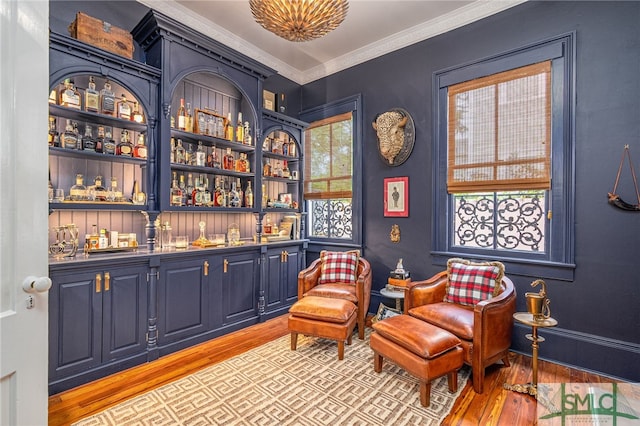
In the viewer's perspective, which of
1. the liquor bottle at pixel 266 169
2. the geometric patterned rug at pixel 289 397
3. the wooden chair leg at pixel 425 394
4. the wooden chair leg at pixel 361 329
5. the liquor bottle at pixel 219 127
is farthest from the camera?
the liquor bottle at pixel 266 169

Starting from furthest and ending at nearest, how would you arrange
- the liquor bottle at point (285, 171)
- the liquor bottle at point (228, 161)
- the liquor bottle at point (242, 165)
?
the liquor bottle at point (285, 171)
the liquor bottle at point (242, 165)
the liquor bottle at point (228, 161)

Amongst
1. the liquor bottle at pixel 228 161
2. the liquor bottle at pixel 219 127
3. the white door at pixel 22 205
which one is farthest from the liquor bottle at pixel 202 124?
the white door at pixel 22 205

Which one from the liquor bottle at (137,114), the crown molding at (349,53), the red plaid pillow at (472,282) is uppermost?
the crown molding at (349,53)

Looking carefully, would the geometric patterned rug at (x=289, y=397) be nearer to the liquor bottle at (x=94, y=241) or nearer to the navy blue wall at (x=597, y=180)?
the navy blue wall at (x=597, y=180)

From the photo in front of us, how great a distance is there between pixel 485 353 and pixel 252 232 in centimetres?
308

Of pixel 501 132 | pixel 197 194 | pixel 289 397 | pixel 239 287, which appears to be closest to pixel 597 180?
pixel 501 132

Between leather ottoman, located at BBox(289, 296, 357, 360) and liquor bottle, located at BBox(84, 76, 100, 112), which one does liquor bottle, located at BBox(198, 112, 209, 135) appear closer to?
liquor bottle, located at BBox(84, 76, 100, 112)

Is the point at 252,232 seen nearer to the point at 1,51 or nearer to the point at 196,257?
the point at 196,257

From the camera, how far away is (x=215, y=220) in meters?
3.89

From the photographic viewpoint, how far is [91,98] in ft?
8.66

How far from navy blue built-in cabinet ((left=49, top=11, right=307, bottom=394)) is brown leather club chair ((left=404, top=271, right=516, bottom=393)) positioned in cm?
202

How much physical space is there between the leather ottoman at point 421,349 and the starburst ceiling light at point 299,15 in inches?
100

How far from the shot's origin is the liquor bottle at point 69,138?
254 cm

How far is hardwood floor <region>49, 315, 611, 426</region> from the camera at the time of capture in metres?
2.09
